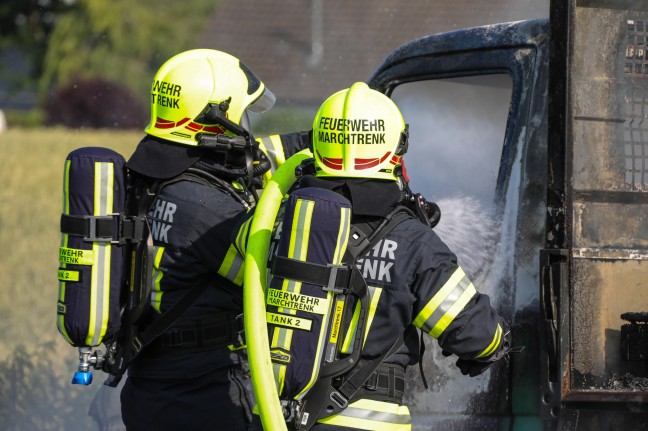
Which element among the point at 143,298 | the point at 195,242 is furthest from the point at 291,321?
the point at 143,298

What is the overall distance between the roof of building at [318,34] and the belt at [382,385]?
380 inches

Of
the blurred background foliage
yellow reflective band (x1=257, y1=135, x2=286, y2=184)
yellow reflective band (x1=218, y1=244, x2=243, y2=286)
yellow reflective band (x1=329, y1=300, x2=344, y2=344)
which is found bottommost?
yellow reflective band (x1=329, y1=300, x2=344, y2=344)

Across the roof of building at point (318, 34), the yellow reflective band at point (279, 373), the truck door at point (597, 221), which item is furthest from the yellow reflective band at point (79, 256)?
the roof of building at point (318, 34)

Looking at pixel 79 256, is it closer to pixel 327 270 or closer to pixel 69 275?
pixel 69 275

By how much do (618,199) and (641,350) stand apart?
0.48 m

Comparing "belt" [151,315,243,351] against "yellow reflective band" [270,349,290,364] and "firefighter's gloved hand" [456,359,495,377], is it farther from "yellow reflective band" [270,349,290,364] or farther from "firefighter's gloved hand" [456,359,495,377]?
"firefighter's gloved hand" [456,359,495,377]

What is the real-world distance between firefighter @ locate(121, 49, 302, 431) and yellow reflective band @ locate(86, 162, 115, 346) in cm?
13

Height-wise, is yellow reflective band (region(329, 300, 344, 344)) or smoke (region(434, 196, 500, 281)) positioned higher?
smoke (region(434, 196, 500, 281))

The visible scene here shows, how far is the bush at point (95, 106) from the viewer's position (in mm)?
21406

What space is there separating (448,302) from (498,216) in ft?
2.39

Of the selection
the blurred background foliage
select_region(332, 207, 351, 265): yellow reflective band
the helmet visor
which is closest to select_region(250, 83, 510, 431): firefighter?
select_region(332, 207, 351, 265): yellow reflective band

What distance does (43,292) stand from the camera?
31.5 ft

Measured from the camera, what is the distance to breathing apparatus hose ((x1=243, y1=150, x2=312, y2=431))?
2912mm

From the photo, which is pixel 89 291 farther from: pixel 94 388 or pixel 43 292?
pixel 43 292
